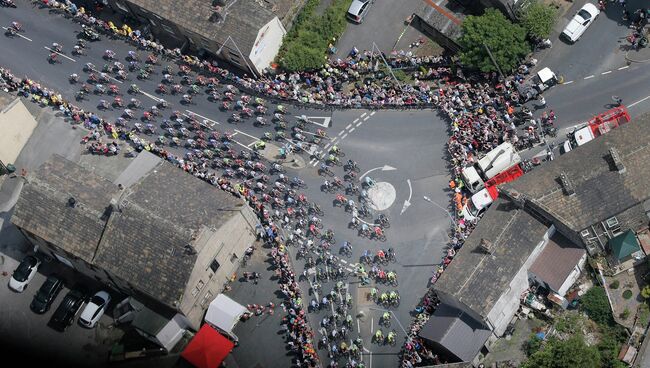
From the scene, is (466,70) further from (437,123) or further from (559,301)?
(559,301)

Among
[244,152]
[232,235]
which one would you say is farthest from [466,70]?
[232,235]

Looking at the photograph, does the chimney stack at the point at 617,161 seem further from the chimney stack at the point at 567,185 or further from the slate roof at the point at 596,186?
the chimney stack at the point at 567,185

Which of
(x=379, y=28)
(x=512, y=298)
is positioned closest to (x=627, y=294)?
(x=512, y=298)

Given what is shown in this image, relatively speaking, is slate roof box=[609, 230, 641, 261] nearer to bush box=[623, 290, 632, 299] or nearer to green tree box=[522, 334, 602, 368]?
bush box=[623, 290, 632, 299]

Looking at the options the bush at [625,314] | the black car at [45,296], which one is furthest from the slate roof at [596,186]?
the black car at [45,296]

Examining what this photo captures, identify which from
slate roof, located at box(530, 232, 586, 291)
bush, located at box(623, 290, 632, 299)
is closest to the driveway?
slate roof, located at box(530, 232, 586, 291)

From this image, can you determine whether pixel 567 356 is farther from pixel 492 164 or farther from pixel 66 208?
pixel 66 208
